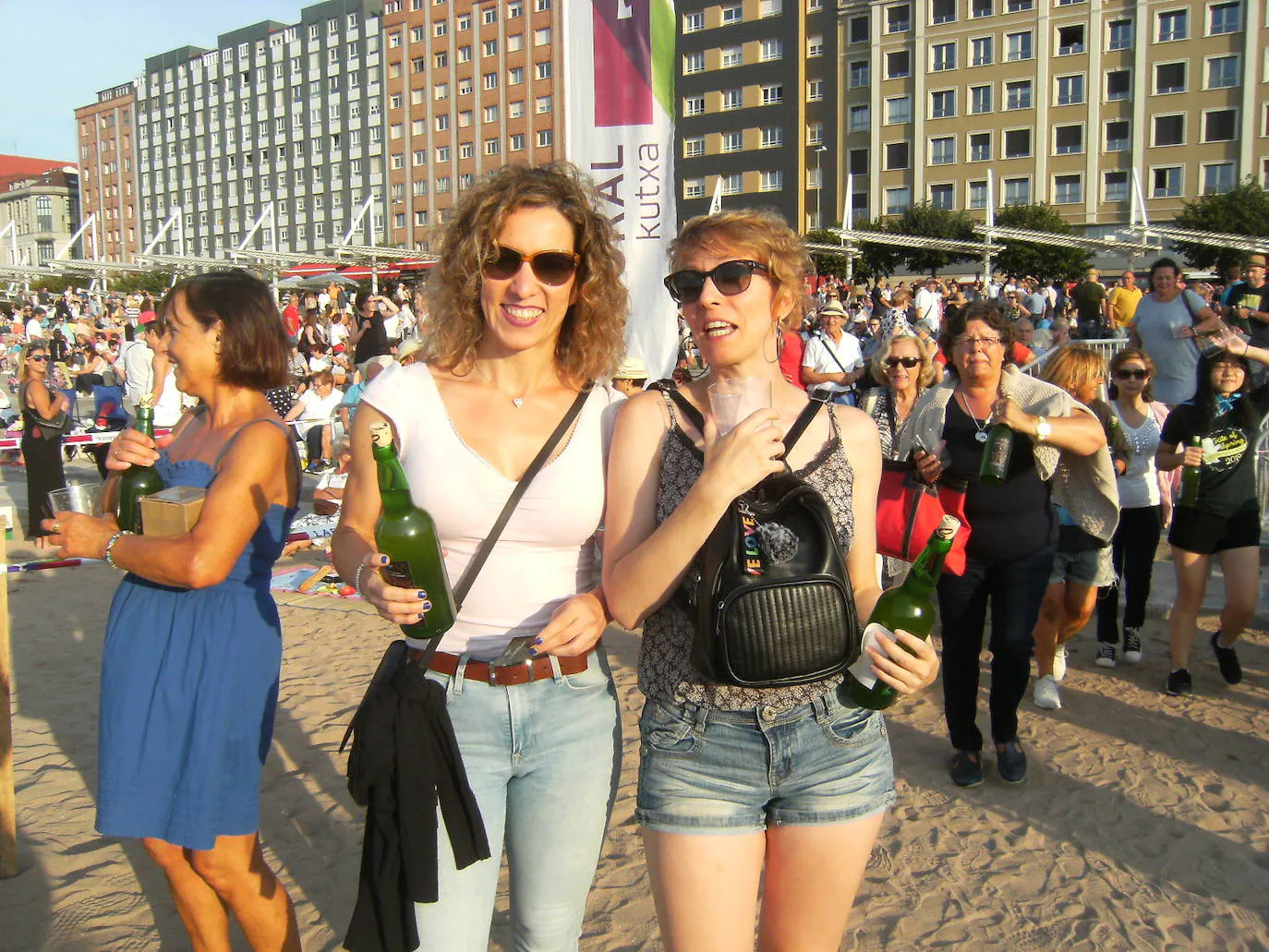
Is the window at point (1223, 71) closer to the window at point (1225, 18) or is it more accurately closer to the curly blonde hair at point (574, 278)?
the window at point (1225, 18)

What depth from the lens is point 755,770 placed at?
1922mm

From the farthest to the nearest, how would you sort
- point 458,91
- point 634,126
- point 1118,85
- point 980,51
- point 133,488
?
point 458,91 < point 980,51 < point 1118,85 < point 634,126 < point 133,488

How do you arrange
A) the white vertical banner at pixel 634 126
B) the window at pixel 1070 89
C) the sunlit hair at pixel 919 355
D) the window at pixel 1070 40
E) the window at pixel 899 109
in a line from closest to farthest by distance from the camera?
1. the white vertical banner at pixel 634 126
2. the sunlit hair at pixel 919 355
3. the window at pixel 1070 40
4. the window at pixel 1070 89
5. the window at pixel 899 109

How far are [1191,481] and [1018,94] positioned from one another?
61118 mm

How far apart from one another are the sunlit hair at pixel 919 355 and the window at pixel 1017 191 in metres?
58.4

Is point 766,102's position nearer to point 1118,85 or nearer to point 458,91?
point 1118,85

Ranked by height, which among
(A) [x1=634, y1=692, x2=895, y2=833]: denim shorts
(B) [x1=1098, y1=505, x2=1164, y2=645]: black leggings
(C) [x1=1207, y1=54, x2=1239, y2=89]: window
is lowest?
(B) [x1=1098, y1=505, x2=1164, y2=645]: black leggings

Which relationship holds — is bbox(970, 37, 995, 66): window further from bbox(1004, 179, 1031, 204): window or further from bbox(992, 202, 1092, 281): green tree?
bbox(992, 202, 1092, 281): green tree

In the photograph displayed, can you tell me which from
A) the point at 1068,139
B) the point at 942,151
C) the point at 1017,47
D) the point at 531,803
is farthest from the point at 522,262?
the point at 1017,47

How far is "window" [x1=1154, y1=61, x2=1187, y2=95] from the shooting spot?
53594 millimetres

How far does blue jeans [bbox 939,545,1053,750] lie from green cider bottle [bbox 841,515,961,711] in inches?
87.6

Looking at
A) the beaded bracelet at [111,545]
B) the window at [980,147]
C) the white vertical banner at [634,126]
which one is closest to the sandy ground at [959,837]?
the beaded bracelet at [111,545]

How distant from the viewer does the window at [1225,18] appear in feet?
171

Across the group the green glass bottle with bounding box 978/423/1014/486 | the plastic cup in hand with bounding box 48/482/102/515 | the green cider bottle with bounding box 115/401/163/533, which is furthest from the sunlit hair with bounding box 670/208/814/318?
the plastic cup in hand with bounding box 48/482/102/515
